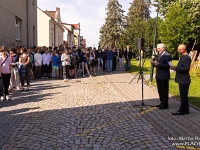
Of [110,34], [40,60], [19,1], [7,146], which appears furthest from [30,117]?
[110,34]

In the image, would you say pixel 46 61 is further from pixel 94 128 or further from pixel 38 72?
pixel 94 128

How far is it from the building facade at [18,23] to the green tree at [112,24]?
46284mm

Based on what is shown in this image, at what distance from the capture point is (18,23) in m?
21.3

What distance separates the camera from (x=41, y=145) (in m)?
5.37

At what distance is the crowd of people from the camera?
39.1 ft

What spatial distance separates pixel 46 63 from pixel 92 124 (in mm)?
10483

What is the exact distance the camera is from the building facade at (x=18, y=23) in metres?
17.4

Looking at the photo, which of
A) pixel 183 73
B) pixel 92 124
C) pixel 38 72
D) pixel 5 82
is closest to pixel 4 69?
pixel 5 82

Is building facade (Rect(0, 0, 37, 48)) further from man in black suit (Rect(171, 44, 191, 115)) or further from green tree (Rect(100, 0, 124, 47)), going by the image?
green tree (Rect(100, 0, 124, 47))

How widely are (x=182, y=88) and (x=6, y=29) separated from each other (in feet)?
43.1

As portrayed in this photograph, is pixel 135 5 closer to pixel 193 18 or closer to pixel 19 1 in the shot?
pixel 193 18

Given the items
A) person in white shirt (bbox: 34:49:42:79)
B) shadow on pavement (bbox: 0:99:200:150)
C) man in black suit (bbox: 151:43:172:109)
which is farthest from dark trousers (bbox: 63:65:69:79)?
man in black suit (bbox: 151:43:172:109)

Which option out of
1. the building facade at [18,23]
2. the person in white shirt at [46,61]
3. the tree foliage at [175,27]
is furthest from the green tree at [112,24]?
the person in white shirt at [46,61]

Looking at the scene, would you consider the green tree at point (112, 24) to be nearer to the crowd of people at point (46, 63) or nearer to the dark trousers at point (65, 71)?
the crowd of people at point (46, 63)
